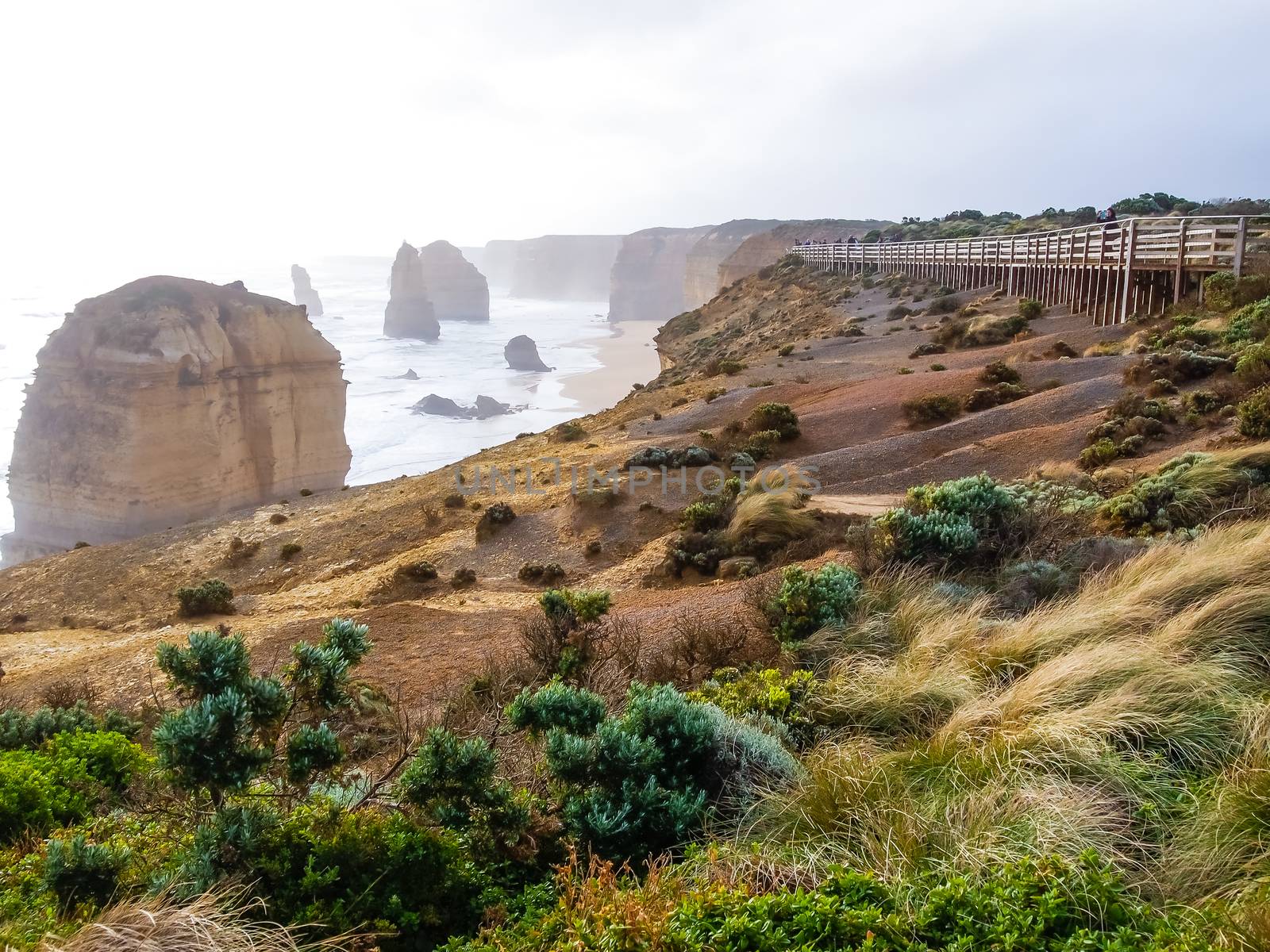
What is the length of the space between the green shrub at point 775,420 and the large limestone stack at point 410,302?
3759 inches

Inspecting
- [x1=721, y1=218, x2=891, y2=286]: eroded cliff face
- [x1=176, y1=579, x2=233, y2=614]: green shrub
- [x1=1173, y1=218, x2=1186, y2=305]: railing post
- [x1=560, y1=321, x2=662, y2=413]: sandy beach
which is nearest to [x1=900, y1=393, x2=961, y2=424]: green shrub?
[x1=1173, y1=218, x2=1186, y2=305]: railing post

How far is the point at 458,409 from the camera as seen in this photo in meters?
66.7

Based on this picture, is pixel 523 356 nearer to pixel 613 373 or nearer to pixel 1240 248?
pixel 613 373

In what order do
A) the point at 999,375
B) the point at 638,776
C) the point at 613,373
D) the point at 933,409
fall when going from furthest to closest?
the point at 613,373, the point at 999,375, the point at 933,409, the point at 638,776

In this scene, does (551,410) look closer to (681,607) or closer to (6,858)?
(681,607)

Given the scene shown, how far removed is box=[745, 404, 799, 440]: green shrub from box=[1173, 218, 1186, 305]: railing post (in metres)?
8.28

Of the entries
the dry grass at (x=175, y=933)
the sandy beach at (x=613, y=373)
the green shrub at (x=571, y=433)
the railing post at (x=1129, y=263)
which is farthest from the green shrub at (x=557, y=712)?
the sandy beach at (x=613, y=373)

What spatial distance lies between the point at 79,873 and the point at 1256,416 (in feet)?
37.4

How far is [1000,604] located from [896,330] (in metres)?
23.4

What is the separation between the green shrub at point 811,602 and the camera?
19.6 feet

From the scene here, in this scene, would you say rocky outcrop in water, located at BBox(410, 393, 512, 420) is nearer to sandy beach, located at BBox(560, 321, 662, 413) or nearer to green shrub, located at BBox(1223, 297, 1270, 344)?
sandy beach, located at BBox(560, 321, 662, 413)

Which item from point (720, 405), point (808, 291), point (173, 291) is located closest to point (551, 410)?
point (808, 291)

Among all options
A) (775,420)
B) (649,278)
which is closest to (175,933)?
(775,420)

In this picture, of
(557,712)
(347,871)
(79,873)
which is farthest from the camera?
(557,712)
